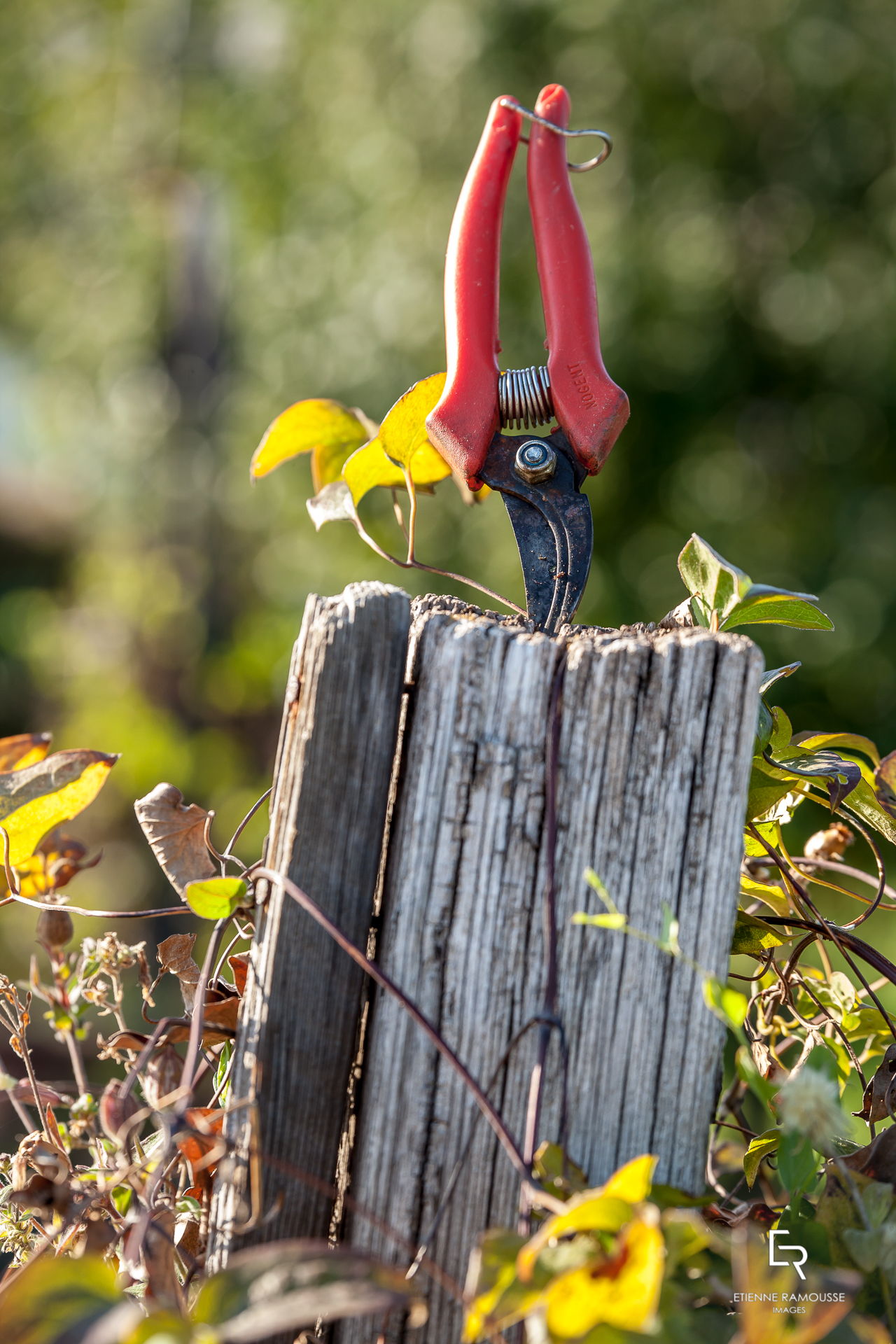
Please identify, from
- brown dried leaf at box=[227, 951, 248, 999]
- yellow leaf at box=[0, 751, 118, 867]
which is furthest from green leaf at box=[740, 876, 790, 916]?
yellow leaf at box=[0, 751, 118, 867]

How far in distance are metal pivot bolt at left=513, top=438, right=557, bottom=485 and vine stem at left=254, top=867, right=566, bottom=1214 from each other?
37 cm

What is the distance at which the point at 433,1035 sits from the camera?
0.52 metres

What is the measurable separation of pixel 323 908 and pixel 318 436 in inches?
20.8

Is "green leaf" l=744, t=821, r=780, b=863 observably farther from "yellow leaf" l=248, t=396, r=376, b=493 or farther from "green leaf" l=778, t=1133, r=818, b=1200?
"yellow leaf" l=248, t=396, r=376, b=493

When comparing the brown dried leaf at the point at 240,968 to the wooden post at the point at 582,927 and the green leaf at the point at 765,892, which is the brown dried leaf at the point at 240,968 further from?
the green leaf at the point at 765,892

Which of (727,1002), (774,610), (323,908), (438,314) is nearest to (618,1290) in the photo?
(727,1002)

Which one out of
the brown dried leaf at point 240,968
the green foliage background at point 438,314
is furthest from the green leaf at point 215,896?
the green foliage background at point 438,314

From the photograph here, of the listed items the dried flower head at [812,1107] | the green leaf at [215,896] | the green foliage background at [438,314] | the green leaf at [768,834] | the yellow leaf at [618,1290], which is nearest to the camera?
the yellow leaf at [618,1290]

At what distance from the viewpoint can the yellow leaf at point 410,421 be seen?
0.80 metres

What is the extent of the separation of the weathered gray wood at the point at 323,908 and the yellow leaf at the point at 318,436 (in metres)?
0.36

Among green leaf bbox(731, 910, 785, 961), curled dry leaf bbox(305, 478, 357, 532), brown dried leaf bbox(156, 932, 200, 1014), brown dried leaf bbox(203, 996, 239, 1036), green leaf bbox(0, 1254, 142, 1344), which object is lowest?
green leaf bbox(0, 1254, 142, 1344)

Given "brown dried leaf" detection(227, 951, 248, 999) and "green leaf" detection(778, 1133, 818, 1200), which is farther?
"brown dried leaf" detection(227, 951, 248, 999)

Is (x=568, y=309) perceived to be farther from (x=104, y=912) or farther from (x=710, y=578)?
(x=104, y=912)

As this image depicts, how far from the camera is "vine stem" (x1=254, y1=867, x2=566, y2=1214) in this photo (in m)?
0.50
